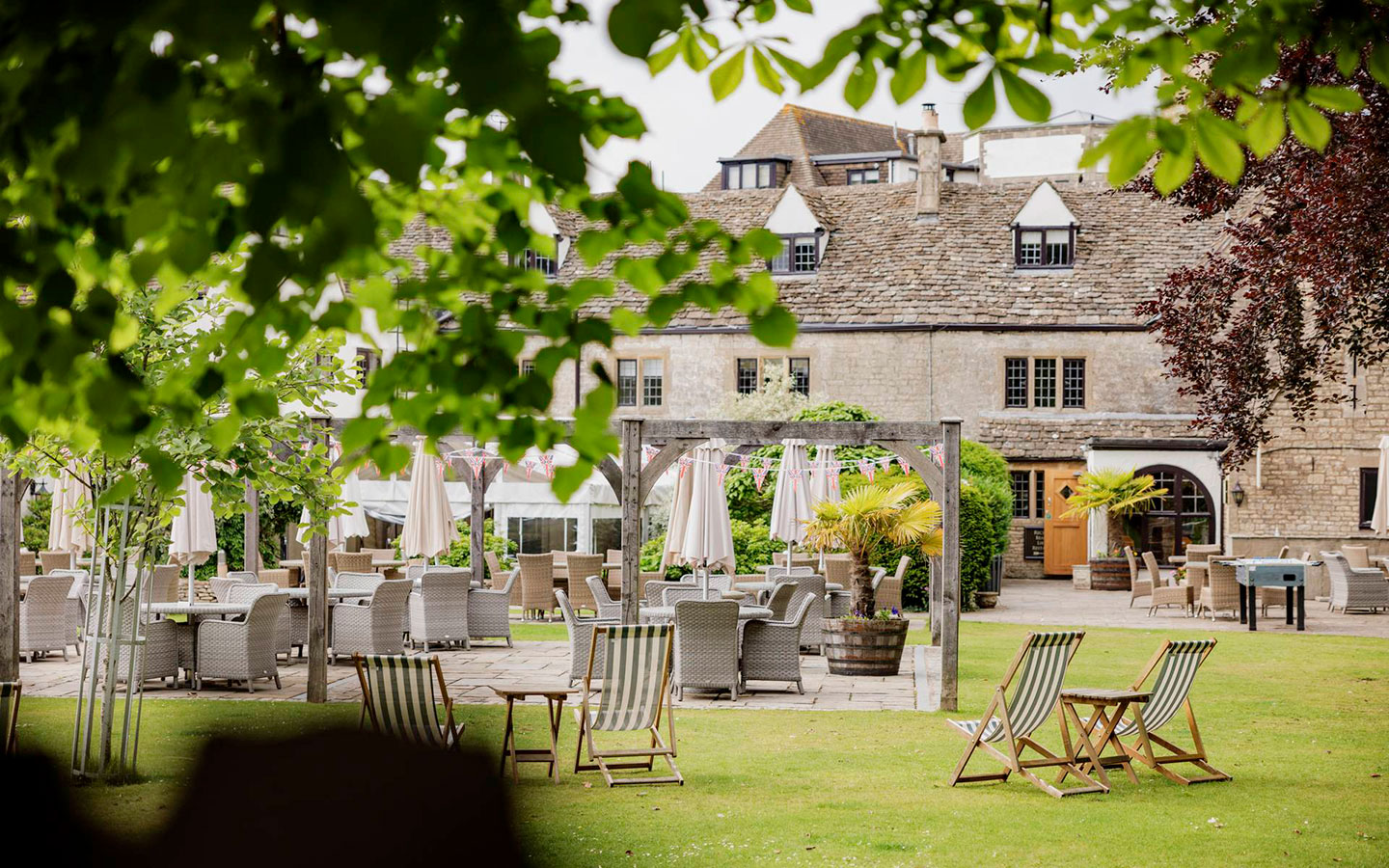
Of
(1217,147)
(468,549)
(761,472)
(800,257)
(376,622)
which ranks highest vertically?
(800,257)

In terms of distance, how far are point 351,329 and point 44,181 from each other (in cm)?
57

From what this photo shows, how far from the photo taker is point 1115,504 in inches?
1109

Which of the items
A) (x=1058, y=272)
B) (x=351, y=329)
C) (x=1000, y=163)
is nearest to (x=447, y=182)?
(x=351, y=329)

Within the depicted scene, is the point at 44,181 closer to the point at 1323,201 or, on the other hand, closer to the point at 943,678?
the point at 943,678

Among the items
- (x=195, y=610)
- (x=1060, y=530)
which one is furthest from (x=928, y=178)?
(x=195, y=610)

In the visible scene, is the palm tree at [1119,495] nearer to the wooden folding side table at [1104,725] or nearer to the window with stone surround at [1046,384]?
the window with stone surround at [1046,384]

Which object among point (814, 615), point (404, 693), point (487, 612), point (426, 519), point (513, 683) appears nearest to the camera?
point (404, 693)

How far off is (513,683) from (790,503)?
5.60 m

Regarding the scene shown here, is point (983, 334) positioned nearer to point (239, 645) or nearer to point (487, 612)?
point (487, 612)

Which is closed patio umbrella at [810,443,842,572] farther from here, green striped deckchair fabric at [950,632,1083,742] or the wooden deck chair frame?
green striped deckchair fabric at [950,632,1083,742]

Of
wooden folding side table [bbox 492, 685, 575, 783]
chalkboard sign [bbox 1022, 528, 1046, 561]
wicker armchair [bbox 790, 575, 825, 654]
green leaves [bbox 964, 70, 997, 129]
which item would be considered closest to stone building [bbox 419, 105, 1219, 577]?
chalkboard sign [bbox 1022, 528, 1046, 561]

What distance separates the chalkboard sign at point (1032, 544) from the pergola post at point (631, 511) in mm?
19251

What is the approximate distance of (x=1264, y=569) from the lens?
727 inches

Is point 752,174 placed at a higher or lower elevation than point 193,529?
higher
